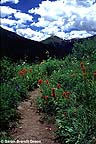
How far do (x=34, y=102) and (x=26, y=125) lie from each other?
2454 mm

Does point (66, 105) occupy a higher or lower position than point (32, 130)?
higher

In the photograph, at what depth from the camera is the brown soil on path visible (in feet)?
27.3

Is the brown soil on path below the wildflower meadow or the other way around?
below

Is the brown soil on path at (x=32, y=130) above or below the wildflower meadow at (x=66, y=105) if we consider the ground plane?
below

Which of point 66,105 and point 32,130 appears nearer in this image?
point 32,130

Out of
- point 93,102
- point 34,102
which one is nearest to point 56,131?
point 93,102

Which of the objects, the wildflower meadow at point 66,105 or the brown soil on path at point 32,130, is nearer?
the wildflower meadow at point 66,105

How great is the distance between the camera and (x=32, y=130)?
895cm

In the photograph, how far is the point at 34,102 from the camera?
11750mm

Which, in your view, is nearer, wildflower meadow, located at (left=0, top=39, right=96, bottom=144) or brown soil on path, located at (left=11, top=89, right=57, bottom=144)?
wildflower meadow, located at (left=0, top=39, right=96, bottom=144)

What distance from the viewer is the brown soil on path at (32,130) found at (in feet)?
27.3

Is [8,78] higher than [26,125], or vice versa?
[8,78]

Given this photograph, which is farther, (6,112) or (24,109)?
(24,109)

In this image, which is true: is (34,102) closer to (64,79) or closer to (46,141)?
(64,79)
